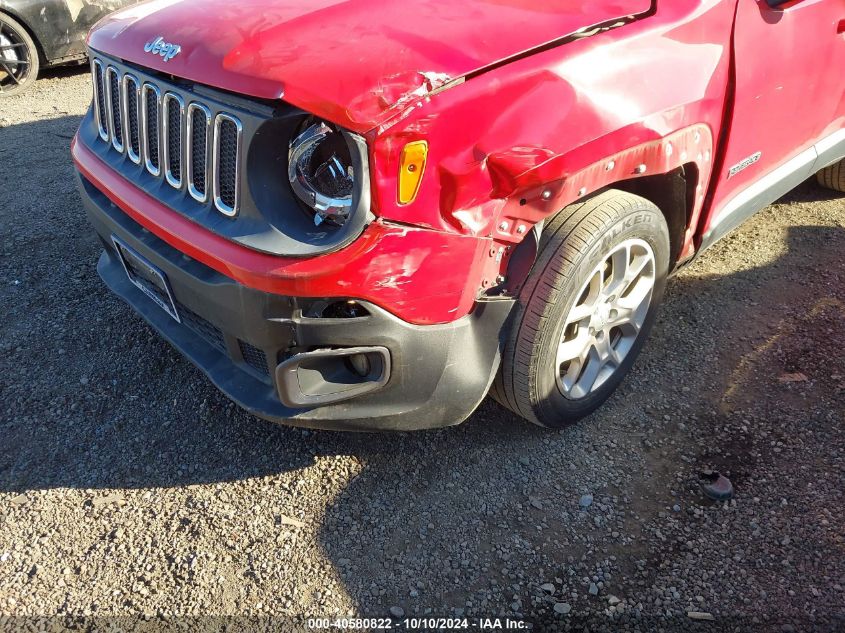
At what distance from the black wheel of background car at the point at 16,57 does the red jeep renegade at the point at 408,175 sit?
190 inches

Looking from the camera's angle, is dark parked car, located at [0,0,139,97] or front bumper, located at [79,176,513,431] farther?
dark parked car, located at [0,0,139,97]

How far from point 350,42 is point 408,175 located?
0.47 m

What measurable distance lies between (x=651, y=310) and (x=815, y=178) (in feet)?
8.22

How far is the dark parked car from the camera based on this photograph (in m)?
6.30

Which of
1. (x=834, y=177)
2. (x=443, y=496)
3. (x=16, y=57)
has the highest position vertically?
(x=834, y=177)

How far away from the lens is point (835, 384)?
283 centimetres

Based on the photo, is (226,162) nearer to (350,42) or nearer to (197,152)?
(197,152)

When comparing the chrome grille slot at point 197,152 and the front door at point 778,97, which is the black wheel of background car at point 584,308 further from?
the chrome grille slot at point 197,152

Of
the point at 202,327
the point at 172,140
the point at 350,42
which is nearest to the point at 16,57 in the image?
the point at 172,140

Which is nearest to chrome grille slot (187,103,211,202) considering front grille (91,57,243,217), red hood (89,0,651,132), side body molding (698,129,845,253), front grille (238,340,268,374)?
front grille (91,57,243,217)

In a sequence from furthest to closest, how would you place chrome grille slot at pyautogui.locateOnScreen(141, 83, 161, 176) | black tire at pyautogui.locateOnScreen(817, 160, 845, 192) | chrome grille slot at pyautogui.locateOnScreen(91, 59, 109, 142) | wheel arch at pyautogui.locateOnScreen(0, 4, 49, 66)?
wheel arch at pyautogui.locateOnScreen(0, 4, 49, 66) → black tire at pyautogui.locateOnScreen(817, 160, 845, 192) → chrome grille slot at pyautogui.locateOnScreen(91, 59, 109, 142) → chrome grille slot at pyautogui.locateOnScreen(141, 83, 161, 176)

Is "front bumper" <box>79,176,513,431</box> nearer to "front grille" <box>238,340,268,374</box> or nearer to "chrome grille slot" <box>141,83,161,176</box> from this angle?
"front grille" <box>238,340,268,374</box>

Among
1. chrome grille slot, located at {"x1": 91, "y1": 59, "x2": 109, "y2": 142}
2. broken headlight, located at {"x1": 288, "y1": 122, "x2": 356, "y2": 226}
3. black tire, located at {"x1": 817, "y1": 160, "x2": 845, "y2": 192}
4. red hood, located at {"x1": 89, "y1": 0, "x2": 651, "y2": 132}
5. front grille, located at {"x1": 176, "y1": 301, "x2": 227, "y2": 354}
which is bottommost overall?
black tire, located at {"x1": 817, "y1": 160, "x2": 845, "y2": 192}

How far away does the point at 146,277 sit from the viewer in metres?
2.42
